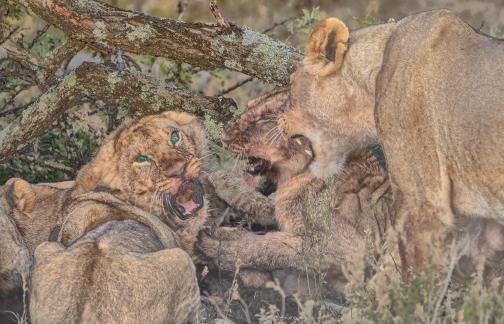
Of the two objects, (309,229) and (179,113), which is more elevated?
(179,113)

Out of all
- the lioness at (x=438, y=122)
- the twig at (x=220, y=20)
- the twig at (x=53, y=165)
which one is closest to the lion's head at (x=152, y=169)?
the twig at (x=220, y=20)

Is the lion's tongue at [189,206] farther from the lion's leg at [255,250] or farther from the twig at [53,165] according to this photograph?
the twig at [53,165]

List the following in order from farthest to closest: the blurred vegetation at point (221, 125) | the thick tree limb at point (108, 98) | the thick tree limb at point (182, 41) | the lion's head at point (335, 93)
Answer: the thick tree limb at point (108, 98)
the thick tree limb at point (182, 41)
the lion's head at point (335, 93)
the blurred vegetation at point (221, 125)

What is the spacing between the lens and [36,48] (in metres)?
9.94

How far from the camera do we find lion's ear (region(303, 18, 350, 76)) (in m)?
6.41

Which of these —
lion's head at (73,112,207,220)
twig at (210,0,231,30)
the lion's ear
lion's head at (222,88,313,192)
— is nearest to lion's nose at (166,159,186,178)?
lion's head at (73,112,207,220)

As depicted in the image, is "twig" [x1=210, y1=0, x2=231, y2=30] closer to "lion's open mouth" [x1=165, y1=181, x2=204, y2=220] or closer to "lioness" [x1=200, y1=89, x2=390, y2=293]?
Answer: "lioness" [x1=200, y1=89, x2=390, y2=293]

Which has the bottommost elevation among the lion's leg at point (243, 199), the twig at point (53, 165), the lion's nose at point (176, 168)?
the lion's nose at point (176, 168)

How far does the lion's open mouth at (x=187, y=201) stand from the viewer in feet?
22.4

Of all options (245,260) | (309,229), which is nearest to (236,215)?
(245,260)

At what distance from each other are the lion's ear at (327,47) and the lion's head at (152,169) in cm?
79

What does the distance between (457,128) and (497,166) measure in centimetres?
24

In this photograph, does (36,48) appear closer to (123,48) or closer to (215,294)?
(123,48)

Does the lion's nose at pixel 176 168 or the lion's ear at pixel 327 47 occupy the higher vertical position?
the lion's ear at pixel 327 47
